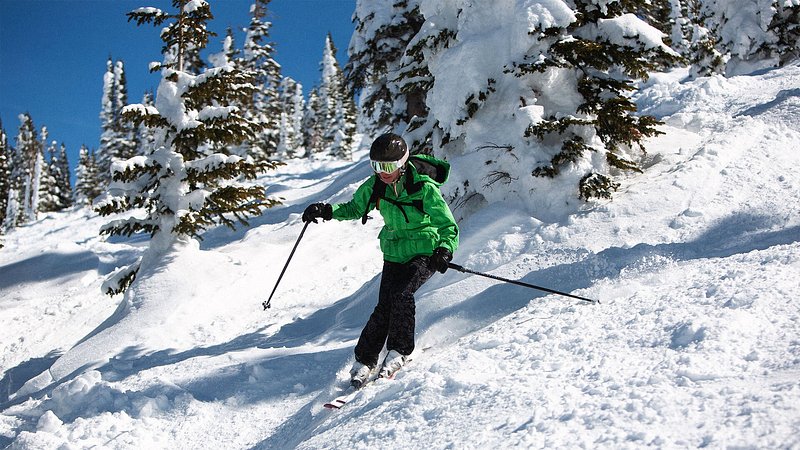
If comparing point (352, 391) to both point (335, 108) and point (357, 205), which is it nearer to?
point (357, 205)

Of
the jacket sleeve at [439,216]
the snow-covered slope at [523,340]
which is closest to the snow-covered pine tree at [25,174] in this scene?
the snow-covered slope at [523,340]

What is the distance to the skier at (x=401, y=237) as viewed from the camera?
497 cm

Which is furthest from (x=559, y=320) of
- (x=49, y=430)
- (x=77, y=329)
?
(x=77, y=329)

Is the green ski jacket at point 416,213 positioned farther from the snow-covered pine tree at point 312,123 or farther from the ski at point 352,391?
the snow-covered pine tree at point 312,123

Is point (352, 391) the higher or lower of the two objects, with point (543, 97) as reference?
lower

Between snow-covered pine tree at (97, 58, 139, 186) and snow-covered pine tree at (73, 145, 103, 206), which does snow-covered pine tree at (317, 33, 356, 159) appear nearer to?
snow-covered pine tree at (97, 58, 139, 186)

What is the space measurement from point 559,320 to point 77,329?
41.6 ft

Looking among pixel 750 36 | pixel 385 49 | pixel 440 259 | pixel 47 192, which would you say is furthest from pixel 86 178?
pixel 440 259

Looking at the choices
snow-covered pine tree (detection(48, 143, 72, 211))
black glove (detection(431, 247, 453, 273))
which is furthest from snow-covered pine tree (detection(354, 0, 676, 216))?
snow-covered pine tree (detection(48, 143, 72, 211))

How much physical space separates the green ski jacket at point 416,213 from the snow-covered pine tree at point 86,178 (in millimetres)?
67605

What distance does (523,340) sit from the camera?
4574mm

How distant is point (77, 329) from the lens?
13.2 meters

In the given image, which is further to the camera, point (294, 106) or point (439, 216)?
point (294, 106)

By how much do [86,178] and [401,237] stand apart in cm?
7015
